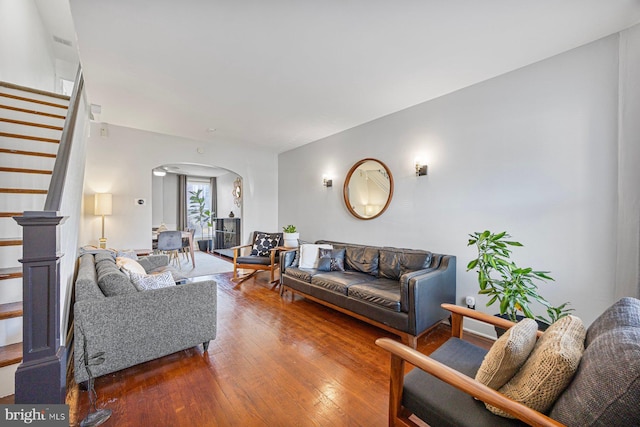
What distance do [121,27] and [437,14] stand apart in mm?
2403

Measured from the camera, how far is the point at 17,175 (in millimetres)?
2314

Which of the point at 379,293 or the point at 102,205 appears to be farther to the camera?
the point at 102,205

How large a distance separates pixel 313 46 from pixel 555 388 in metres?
2.61

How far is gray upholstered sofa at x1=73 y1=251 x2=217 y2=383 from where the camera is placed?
1.81m

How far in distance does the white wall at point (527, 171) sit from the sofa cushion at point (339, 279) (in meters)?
0.73

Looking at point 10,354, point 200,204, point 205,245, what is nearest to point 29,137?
point 10,354

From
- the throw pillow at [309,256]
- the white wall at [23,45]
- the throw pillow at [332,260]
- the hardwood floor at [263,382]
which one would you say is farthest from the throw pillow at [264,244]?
the white wall at [23,45]

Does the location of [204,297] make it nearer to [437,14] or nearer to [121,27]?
[121,27]

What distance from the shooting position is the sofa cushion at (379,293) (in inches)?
102

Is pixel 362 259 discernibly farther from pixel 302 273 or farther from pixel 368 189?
pixel 368 189

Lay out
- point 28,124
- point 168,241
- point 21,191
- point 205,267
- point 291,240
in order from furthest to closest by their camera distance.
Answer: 1. point 205,267
2. point 168,241
3. point 291,240
4. point 28,124
5. point 21,191

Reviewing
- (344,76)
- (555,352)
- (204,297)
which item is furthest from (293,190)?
(555,352)

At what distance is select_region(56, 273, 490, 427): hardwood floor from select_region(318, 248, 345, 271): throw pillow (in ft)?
2.95

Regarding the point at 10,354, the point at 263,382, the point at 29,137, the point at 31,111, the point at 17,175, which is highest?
the point at 31,111
